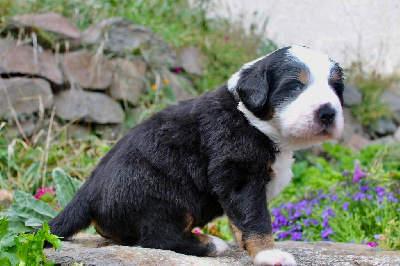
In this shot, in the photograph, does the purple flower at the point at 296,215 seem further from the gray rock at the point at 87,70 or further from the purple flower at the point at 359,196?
the gray rock at the point at 87,70

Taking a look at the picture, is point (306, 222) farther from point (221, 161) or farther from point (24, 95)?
point (24, 95)

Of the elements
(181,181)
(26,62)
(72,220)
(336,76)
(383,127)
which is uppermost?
(336,76)

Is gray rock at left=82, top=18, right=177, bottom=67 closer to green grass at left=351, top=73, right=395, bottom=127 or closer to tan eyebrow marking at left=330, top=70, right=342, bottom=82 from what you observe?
green grass at left=351, top=73, right=395, bottom=127

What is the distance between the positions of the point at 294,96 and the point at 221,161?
62 cm

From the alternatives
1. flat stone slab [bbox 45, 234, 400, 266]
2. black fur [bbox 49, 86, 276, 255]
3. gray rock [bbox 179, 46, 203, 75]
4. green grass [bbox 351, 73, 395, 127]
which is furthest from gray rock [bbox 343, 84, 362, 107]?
black fur [bbox 49, 86, 276, 255]

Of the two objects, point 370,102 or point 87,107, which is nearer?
point 87,107

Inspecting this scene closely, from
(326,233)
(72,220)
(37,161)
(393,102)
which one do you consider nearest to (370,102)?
(393,102)

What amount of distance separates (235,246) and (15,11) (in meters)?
5.97

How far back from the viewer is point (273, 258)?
278cm

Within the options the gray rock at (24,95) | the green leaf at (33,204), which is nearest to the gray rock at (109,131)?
the gray rock at (24,95)

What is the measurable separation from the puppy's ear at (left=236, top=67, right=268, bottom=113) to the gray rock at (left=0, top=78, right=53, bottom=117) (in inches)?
180

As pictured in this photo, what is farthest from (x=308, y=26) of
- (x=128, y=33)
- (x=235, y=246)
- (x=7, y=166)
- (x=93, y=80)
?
(x=235, y=246)

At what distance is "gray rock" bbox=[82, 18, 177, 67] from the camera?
799cm

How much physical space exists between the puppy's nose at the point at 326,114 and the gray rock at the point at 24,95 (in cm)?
507
